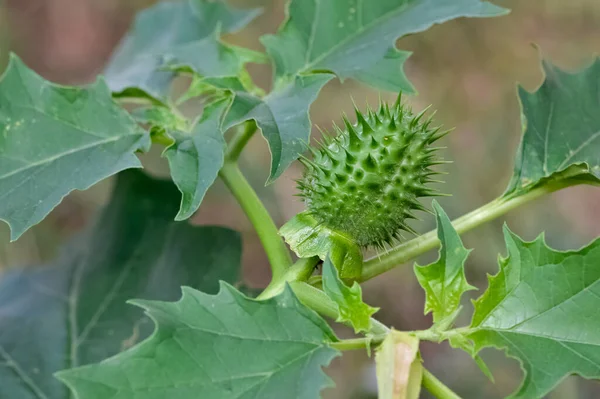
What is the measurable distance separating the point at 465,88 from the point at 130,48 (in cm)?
186

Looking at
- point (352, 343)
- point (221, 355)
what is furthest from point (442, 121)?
point (221, 355)

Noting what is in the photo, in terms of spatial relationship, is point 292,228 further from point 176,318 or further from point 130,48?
point 130,48

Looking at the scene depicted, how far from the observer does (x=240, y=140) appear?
1.19 metres

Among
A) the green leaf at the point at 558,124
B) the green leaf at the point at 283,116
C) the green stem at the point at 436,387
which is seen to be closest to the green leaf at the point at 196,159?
the green leaf at the point at 283,116

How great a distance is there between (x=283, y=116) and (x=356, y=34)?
0.38 meters

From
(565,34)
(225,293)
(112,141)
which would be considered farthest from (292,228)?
(565,34)

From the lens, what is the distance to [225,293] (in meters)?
0.88

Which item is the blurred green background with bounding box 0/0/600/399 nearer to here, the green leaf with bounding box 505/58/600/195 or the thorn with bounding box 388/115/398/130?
the green leaf with bounding box 505/58/600/195

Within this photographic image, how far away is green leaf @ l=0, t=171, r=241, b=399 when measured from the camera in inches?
51.9

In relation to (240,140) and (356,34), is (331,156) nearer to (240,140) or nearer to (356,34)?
(240,140)

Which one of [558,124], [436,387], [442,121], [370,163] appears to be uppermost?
[370,163]

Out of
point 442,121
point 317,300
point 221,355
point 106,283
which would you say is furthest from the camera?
point 442,121

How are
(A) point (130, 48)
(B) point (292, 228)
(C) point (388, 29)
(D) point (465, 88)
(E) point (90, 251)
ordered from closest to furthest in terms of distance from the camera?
(B) point (292, 228)
(C) point (388, 29)
(E) point (90, 251)
(A) point (130, 48)
(D) point (465, 88)

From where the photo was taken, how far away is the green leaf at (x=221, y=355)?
824mm
